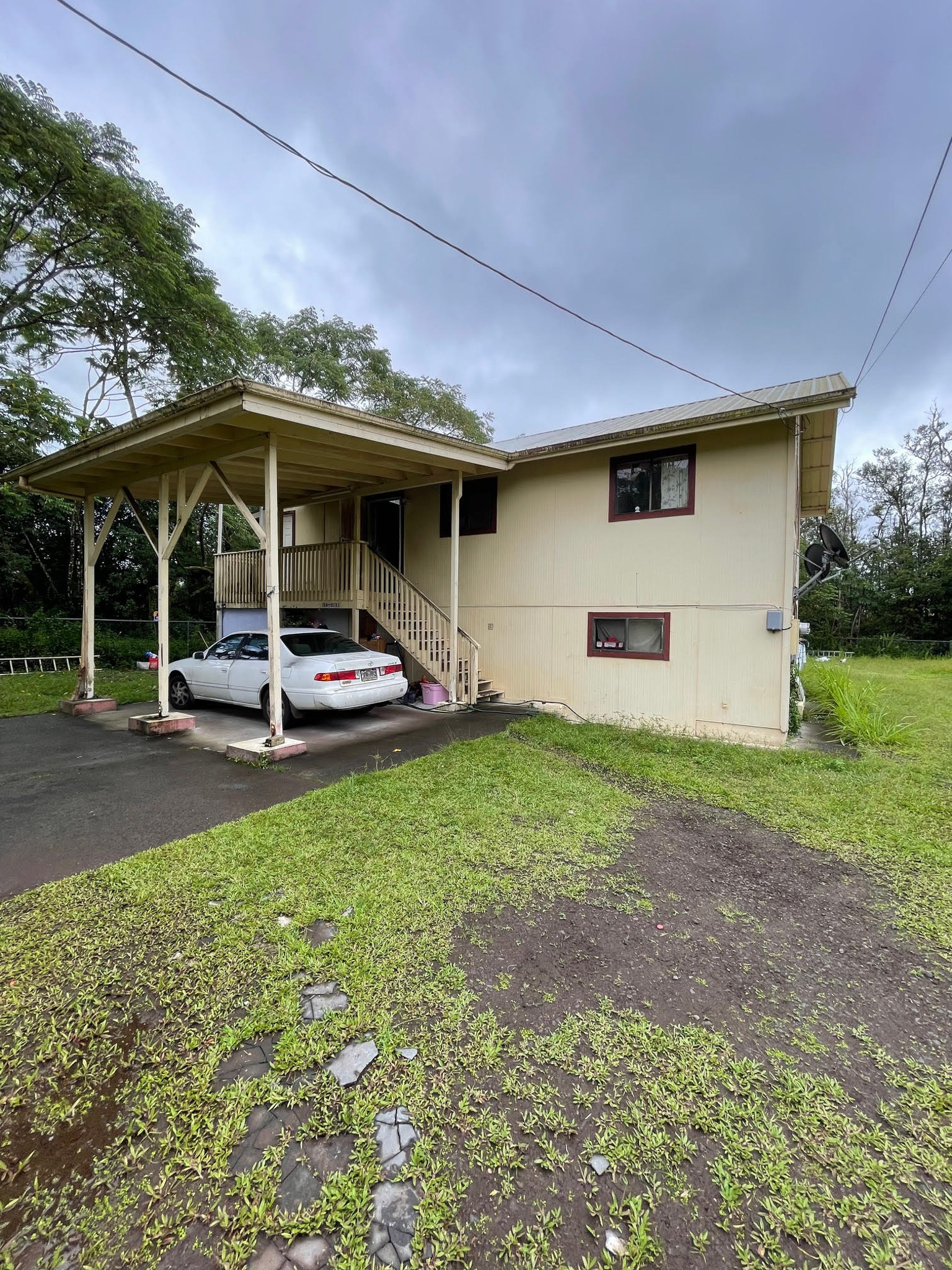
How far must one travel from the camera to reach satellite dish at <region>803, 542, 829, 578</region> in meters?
8.47

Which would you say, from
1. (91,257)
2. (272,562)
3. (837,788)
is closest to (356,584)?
(272,562)

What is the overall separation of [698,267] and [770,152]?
2.53 meters

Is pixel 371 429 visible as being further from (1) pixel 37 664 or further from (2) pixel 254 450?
(1) pixel 37 664

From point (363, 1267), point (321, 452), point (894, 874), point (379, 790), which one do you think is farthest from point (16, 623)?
point (894, 874)

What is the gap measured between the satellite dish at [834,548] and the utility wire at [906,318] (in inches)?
89.4

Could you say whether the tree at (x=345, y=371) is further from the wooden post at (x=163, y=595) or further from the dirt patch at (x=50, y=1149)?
the dirt patch at (x=50, y=1149)

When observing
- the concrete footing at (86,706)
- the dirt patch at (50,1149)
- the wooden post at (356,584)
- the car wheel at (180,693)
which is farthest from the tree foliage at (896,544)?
the dirt patch at (50,1149)

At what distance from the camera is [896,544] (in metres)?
28.2

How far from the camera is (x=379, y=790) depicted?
5102 mm

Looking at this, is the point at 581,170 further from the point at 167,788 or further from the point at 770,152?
the point at 167,788

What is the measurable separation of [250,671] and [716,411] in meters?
8.10

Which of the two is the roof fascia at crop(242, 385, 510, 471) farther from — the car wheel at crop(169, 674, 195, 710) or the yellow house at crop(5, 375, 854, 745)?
the car wheel at crop(169, 674, 195, 710)

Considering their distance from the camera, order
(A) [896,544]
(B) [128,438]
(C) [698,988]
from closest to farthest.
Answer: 1. (C) [698,988]
2. (B) [128,438]
3. (A) [896,544]

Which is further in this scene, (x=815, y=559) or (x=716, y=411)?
(x=815, y=559)
